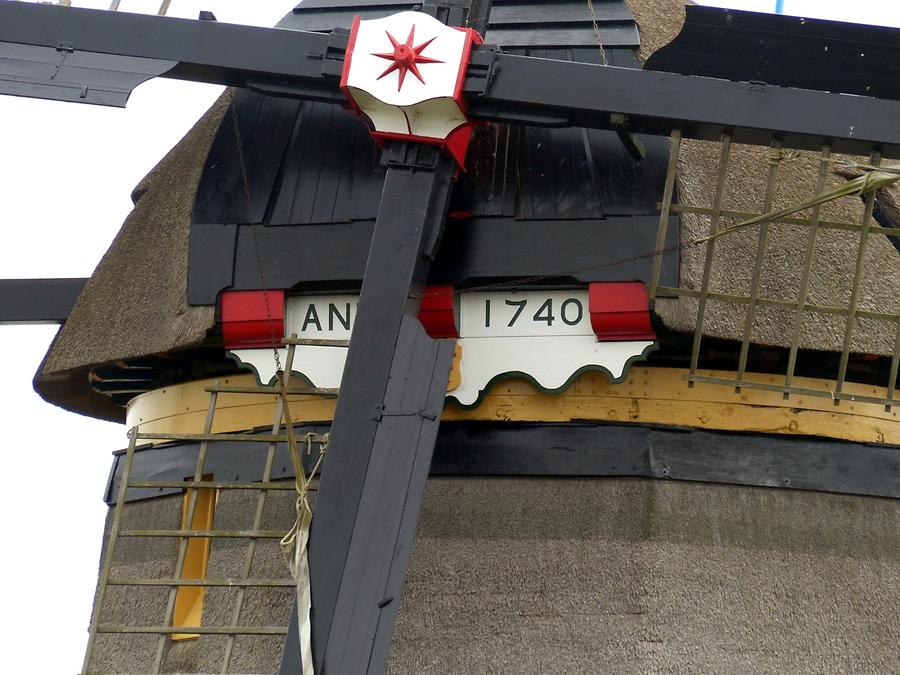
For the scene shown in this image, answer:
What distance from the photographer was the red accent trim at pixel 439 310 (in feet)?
17.8

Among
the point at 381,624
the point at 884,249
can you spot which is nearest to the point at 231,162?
the point at 381,624

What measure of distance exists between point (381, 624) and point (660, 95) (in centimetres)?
231

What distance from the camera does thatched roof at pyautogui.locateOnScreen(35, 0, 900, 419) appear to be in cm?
534

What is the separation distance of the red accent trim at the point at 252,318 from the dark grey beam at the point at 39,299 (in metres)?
1.91

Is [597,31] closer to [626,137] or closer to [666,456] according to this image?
[626,137]

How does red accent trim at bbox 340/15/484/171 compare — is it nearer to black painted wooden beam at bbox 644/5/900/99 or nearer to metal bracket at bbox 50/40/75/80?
black painted wooden beam at bbox 644/5/900/99

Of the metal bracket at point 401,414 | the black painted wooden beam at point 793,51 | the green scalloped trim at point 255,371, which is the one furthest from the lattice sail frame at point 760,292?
the green scalloped trim at point 255,371

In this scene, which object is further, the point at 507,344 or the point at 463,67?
the point at 507,344

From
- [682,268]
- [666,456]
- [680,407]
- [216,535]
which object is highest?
[682,268]

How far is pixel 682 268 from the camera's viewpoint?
518 cm

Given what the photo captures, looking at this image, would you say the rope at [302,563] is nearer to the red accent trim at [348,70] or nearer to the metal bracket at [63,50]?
the red accent trim at [348,70]

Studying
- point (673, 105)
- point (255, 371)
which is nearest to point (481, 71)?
point (673, 105)

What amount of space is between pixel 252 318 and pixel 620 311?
1.62 metres

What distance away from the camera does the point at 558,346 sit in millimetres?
5348
